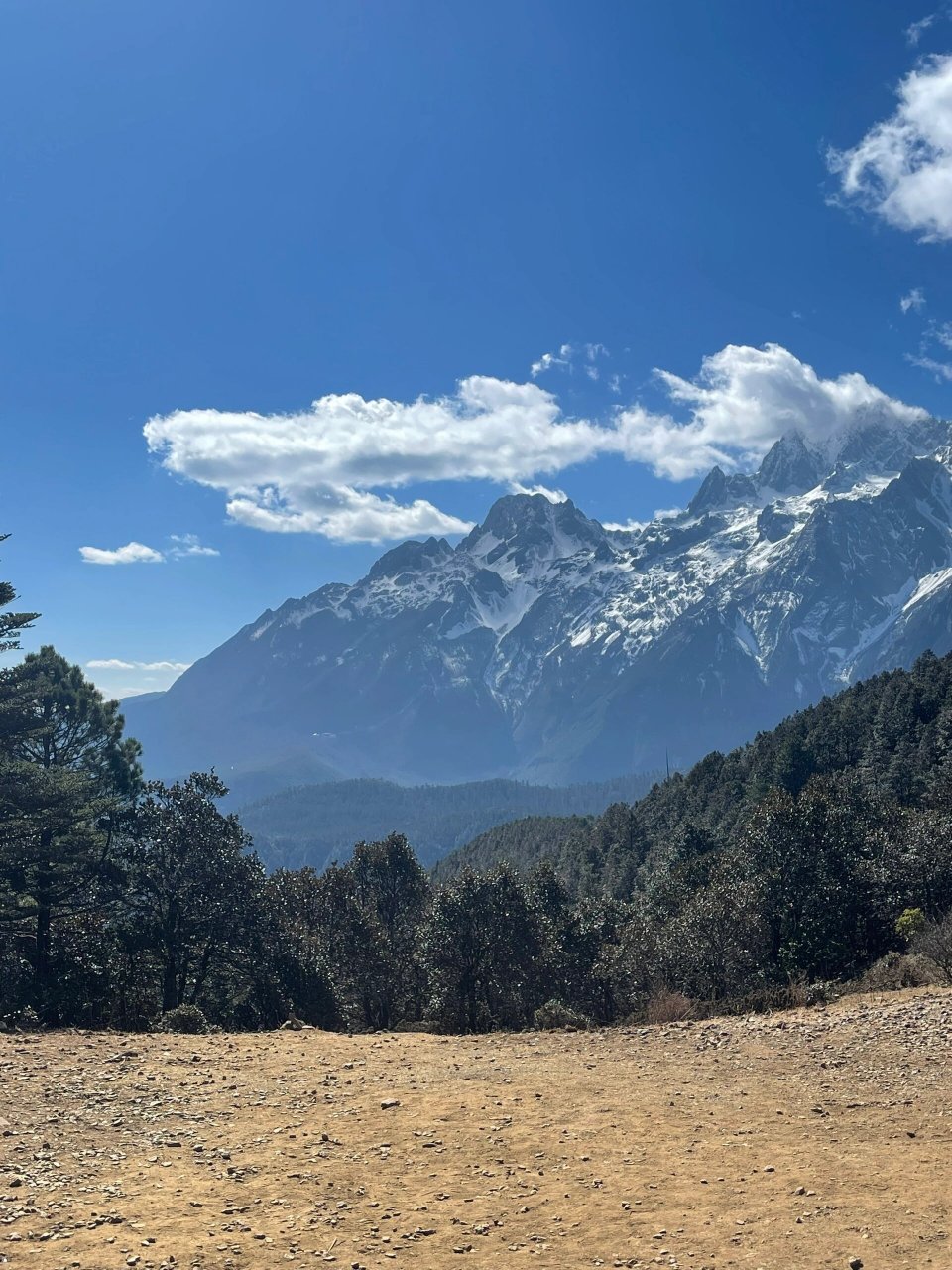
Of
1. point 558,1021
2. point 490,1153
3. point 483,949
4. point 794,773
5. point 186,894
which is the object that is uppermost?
point 794,773

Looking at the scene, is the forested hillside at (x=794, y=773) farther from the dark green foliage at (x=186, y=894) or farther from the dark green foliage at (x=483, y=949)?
the dark green foliage at (x=186, y=894)

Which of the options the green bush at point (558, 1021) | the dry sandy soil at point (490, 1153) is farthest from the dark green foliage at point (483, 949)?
the dry sandy soil at point (490, 1153)

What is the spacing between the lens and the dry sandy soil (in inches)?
399

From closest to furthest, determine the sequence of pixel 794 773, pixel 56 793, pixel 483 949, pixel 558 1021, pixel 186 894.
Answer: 1. pixel 558 1021
2. pixel 56 793
3. pixel 186 894
4. pixel 483 949
5. pixel 794 773

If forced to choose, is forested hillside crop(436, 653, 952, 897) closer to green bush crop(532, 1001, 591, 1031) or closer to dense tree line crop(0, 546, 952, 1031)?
dense tree line crop(0, 546, 952, 1031)

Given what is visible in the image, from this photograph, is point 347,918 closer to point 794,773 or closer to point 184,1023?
point 184,1023

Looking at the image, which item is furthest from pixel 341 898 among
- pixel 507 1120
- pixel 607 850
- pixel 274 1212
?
pixel 607 850

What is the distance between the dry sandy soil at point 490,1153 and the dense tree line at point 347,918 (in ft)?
23.6

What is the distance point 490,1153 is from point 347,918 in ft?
105

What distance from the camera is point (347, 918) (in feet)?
144

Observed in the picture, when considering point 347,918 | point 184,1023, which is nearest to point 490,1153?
point 184,1023

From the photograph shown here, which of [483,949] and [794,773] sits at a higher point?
[794,773]

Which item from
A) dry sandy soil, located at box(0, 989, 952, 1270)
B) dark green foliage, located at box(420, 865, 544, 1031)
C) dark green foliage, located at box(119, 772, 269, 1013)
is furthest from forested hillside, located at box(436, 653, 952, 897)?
dry sandy soil, located at box(0, 989, 952, 1270)

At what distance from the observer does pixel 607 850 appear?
390ft
